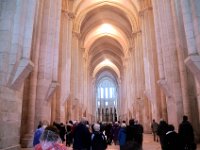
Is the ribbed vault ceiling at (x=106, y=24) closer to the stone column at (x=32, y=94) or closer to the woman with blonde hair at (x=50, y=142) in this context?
the stone column at (x=32, y=94)

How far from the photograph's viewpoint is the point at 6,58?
8.05 meters

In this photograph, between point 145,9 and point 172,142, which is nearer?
point 172,142

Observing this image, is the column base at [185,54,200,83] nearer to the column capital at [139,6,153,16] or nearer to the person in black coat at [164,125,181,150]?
the person in black coat at [164,125,181,150]

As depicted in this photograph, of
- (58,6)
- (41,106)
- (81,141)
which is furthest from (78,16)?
(81,141)

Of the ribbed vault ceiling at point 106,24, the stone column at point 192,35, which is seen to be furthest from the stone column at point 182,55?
the ribbed vault ceiling at point 106,24

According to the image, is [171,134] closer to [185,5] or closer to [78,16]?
[185,5]

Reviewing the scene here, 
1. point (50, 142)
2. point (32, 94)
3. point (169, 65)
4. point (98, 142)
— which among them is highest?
point (169, 65)

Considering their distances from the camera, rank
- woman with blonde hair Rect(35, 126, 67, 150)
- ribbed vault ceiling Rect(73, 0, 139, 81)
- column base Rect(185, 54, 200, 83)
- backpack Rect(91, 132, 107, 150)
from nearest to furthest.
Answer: woman with blonde hair Rect(35, 126, 67, 150) → backpack Rect(91, 132, 107, 150) → column base Rect(185, 54, 200, 83) → ribbed vault ceiling Rect(73, 0, 139, 81)

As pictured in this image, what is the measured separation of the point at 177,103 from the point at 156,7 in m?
6.66

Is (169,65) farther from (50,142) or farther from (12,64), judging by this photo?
(50,142)

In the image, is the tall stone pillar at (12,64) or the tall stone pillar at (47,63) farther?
the tall stone pillar at (47,63)

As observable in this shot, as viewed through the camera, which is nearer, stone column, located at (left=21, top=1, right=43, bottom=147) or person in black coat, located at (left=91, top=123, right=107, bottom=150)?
person in black coat, located at (left=91, top=123, right=107, bottom=150)

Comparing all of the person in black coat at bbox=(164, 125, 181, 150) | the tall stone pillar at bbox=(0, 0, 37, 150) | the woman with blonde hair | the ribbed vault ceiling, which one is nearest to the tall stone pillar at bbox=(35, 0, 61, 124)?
the tall stone pillar at bbox=(0, 0, 37, 150)

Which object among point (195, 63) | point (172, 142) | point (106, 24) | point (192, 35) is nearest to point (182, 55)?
point (192, 35)
